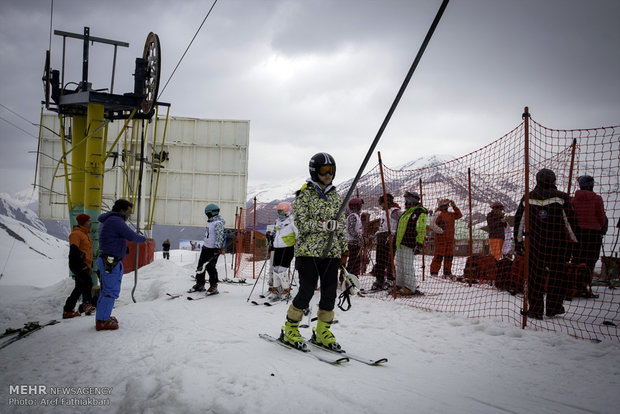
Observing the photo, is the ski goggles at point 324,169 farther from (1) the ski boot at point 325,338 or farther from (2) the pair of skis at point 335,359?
(2) the pair of skis at point 335,359

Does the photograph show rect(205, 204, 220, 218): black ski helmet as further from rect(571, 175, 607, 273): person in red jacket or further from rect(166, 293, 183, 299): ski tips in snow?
rect(571, 175, 607, 273): person in red jacket

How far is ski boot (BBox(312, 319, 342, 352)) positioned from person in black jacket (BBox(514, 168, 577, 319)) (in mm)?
2974

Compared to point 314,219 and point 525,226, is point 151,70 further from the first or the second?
point 525,226

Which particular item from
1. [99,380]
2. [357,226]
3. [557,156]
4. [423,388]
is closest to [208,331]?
[99,380]

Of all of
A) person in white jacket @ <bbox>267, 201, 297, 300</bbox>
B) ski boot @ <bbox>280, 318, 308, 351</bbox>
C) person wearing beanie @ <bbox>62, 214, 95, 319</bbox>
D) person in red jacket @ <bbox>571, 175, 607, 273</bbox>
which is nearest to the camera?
ski boot @ <bbox>280, 318, 308, 351</bbox>

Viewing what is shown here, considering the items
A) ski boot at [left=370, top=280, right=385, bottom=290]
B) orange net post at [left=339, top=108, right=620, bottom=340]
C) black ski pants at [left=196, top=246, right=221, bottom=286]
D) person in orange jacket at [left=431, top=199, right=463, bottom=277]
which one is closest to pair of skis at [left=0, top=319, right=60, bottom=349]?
black ski pants at [left=196, top=246, right=221, bottom=286]

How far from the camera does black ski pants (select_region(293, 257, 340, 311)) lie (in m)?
3.80

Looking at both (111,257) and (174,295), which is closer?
(111,257)

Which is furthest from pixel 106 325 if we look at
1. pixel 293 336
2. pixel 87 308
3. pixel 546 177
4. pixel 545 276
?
pixel 546 177

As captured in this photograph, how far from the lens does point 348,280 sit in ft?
14.0

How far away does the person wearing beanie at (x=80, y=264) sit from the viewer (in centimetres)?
632

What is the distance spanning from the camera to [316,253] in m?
3.78

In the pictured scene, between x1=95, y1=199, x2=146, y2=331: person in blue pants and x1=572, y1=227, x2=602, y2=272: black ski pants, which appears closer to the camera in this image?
x1=95, y1=199, x2=146, y2=331: person in blue pants

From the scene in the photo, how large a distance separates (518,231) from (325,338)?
3.37m
